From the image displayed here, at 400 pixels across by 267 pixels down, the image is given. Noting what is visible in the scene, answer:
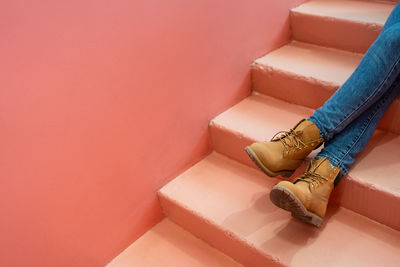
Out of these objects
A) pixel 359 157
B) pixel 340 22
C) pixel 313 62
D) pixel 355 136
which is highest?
pixel 340 22

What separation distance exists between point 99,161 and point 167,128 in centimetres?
32

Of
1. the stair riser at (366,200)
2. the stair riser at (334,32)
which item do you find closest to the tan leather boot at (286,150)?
the stair riser at (366,200)

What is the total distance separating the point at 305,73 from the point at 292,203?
0.69 m

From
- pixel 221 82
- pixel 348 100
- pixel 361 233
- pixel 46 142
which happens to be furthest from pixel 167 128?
pixel 361 233

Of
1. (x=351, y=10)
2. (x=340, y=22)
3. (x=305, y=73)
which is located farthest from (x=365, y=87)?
(x=351, y=10)

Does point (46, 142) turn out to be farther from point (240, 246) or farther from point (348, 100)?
point (348, 100)

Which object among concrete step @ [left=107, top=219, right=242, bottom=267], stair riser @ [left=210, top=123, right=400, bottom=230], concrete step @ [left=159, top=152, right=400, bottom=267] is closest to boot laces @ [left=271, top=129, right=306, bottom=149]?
stair riser @ [left=210, top=123, right=400, bottom=230]

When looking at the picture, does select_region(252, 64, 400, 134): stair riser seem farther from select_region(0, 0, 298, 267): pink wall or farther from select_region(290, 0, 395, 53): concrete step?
select_region(290, 0, 395, 53): concrete step

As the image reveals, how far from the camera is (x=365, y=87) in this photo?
1.08 metres

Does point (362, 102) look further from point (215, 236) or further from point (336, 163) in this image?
point (215, 236)

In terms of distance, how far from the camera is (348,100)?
1.09 meters

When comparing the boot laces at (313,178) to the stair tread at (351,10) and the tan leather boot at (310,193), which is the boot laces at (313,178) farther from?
the stair tread at (351,10)

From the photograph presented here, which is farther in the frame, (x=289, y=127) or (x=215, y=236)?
(x=289, y=127)

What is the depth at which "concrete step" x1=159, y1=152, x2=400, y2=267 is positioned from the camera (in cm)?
105
